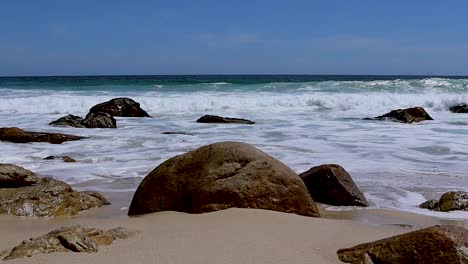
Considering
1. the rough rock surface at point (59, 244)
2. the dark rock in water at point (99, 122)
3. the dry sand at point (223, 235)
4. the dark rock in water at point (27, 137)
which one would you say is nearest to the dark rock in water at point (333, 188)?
the dry sand at point (223, 235)

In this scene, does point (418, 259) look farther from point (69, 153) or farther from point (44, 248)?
point (69, 153)

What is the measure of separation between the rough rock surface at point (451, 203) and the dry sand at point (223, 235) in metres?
0.37

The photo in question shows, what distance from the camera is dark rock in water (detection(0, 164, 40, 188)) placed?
5105 millimetres

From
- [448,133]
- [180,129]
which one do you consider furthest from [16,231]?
[448,133]

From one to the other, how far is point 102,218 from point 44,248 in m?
1.50

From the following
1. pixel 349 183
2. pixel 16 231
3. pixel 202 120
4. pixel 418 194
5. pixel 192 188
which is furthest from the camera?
pixel 202 120

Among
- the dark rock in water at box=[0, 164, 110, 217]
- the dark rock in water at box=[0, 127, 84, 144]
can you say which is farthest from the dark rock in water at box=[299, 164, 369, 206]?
the dark rock in water at box=[0, 127, 84, 144]

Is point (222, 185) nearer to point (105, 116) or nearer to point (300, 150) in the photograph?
point (300, 150)

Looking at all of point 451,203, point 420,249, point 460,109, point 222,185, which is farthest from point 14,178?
point 460,109

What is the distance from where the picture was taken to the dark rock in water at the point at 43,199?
182 inches

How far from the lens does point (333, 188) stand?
5.11 m

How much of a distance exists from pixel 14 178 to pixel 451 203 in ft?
13.0

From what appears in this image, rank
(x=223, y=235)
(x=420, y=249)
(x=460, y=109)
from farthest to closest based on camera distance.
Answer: (x=460, y=109) < (x=223, y=235) < (x=420, y=249)

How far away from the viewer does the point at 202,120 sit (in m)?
14.1
